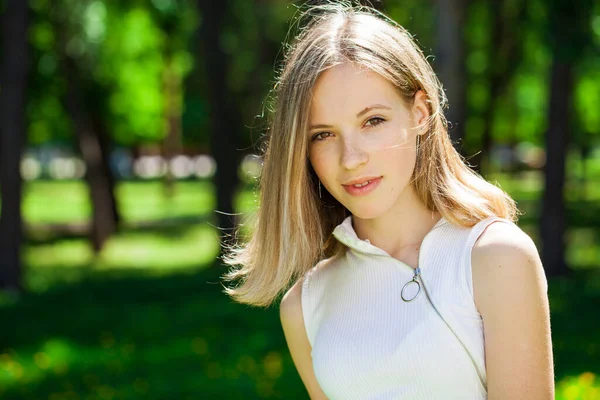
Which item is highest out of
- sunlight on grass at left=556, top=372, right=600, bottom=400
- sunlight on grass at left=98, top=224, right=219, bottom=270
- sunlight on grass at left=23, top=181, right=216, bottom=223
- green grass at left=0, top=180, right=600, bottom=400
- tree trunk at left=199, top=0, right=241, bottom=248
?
tree trunk at left=199, top=0, right=241, bottom=248

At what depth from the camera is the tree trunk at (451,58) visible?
9.67 metres

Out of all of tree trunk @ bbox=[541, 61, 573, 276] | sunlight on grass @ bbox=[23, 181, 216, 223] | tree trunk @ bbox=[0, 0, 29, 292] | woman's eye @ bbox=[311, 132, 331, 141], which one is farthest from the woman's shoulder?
sunlight on grass @ bbox=[23, 181, 216, 223]

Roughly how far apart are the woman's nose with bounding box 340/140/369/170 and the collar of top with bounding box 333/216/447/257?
262 millimetres

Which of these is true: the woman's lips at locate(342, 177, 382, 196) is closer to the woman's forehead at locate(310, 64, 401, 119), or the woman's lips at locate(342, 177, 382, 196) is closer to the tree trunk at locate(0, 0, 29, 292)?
the woman's forehead at locate(310, 64, 401, 119)

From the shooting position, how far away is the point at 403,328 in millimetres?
2395

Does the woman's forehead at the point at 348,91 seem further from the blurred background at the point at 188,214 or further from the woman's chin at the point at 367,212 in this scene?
the blurred background at the point at 188,214

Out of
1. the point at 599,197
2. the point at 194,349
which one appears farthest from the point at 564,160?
the point at 599,197

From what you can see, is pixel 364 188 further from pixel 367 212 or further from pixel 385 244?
pixel 385 244

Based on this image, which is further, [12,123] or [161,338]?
[12,123]

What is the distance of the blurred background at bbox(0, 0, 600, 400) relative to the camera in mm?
7270

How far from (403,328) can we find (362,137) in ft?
1.80

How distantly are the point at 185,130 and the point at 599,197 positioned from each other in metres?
22.8

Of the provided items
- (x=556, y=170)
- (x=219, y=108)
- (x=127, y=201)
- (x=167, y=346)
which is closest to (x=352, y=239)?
(x=167, y=346)

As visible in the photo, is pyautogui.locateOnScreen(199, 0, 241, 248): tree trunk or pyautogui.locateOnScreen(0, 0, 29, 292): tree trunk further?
pyautogui.locateOnScreen(199, 0, 241, 248): tree trunk
